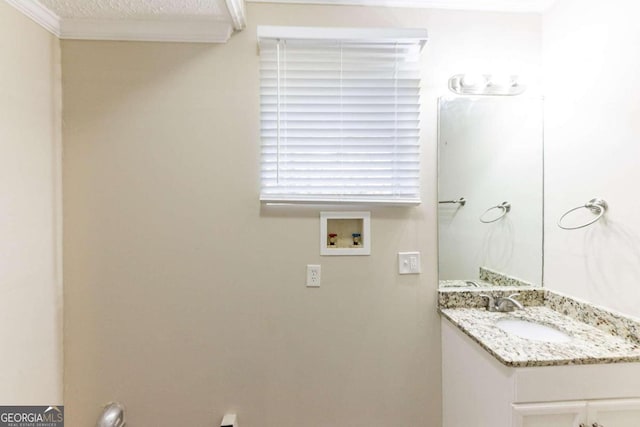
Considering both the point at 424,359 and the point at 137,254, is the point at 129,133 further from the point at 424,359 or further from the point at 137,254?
the point at 424,359

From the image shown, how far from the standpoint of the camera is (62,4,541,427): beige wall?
1.41 meters

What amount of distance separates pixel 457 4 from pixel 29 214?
2.44 m

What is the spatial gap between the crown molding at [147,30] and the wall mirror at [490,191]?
1.34 meters

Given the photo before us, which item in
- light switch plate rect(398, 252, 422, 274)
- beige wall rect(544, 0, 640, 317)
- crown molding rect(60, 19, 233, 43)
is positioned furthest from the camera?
light switch plate rect(398, 252, 422, 274)

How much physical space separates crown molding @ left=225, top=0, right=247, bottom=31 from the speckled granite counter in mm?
1803

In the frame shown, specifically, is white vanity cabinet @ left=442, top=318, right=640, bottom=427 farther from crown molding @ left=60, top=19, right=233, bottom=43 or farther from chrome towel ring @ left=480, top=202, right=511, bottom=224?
crown molding @ left=60, top=19, right=233, bottom=43

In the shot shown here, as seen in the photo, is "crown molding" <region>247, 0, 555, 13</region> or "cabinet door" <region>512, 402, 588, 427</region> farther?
"crown molding" <region>247, 0, 555, 13</region>

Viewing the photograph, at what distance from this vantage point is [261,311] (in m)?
1.45

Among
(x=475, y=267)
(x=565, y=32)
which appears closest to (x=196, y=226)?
(x=475, y=267)

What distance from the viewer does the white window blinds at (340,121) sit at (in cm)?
143

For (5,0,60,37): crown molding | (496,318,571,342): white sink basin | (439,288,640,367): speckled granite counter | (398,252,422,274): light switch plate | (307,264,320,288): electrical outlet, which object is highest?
(5,0,60,37): crown molding

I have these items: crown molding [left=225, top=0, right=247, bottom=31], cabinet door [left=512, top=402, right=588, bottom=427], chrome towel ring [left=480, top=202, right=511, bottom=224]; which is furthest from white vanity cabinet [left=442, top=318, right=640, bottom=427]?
crown molding [left=225, top=0, right=247, bottom=31]

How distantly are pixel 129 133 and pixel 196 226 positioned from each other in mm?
604

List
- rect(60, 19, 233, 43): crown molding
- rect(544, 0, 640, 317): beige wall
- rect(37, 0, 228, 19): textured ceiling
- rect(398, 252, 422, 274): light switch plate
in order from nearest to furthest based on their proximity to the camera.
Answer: rect(544, 0, 640, 317): beige wall
rect(37, 0, 228, 19): textured ceiling
rect(60, 19, 233, 43): crown molding
rect(398, 252, 422, 274): light switch plate
